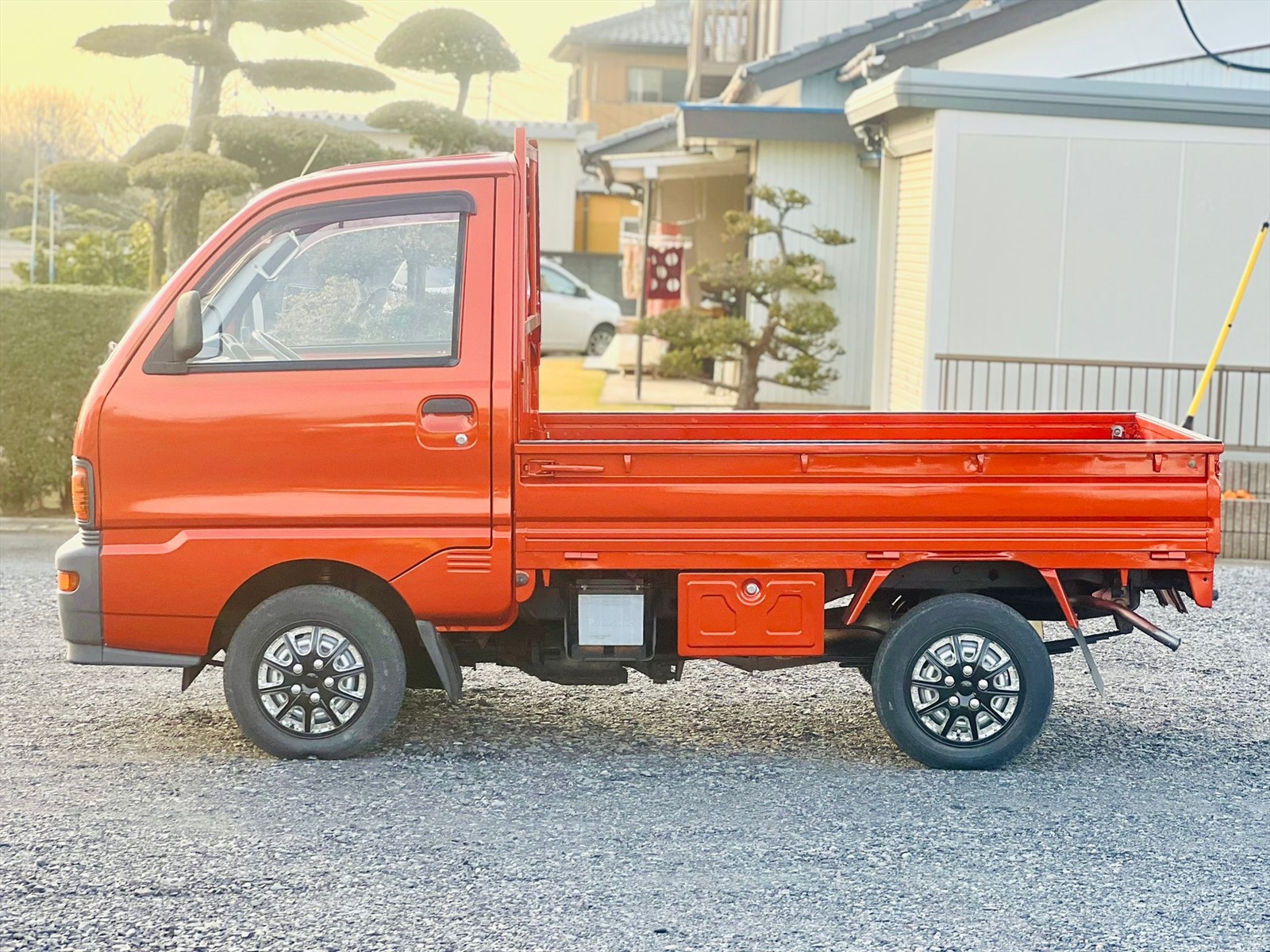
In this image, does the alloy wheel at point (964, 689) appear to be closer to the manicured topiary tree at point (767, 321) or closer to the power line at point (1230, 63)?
the power line at point (1230, 63)

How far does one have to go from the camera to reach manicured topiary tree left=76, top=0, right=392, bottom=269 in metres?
19.5

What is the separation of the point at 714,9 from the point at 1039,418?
57.4 feet

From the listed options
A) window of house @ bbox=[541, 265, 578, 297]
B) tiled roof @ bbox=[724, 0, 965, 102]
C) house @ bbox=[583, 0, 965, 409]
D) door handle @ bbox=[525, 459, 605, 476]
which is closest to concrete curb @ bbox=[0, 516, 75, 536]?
door handle @ bbox=[525, 459, 605, 476]

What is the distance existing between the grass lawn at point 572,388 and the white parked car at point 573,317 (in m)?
0.64

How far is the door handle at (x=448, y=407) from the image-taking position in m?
5.86

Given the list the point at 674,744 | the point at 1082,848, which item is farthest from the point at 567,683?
the point at 1082,848

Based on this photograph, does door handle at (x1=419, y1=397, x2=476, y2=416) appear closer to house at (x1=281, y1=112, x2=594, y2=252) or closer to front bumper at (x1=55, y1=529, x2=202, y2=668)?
front bumper at (x1=55, y1=529, x2=202, y2=668)

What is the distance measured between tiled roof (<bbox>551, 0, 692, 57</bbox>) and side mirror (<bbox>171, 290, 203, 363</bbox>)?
42.6 metres

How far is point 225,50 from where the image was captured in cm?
1984

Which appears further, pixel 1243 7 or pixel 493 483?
pixel 1243 7

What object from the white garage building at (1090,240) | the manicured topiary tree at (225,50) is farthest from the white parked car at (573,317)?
the white garage building at (1090,240)

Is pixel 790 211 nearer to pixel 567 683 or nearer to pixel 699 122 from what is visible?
pixel 699 122

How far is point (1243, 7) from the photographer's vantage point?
1386cm

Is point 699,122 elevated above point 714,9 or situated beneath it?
situated beneath
